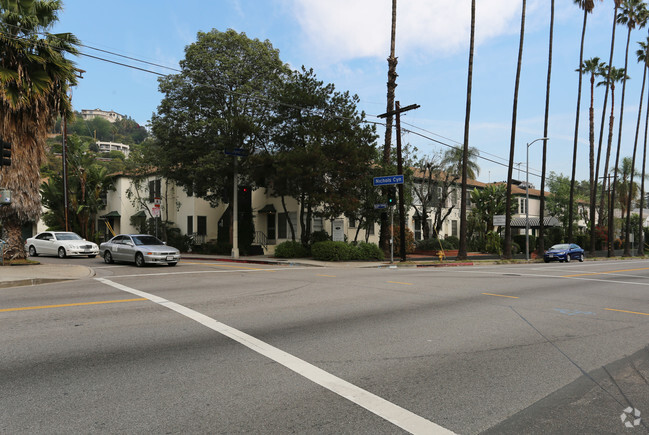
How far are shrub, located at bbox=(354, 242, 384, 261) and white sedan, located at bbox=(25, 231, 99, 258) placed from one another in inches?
589

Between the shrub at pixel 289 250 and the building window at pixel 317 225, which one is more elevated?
the building window at pixel 317 225

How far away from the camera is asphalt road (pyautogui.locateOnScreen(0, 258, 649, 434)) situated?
3.88 metres

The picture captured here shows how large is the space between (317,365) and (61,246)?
83.2 ft

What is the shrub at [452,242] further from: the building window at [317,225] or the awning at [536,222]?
the awning at [536,222]

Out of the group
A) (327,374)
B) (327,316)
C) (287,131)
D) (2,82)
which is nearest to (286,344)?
(327,374)

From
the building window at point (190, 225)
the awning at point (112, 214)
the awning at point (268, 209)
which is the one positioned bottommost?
the building window at point (190, 225)

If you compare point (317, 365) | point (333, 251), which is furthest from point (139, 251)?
point (317, 365)

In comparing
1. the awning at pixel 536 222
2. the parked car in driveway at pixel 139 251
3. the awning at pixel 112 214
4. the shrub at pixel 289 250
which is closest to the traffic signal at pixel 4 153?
the parked car in driveway at pixel 139 251

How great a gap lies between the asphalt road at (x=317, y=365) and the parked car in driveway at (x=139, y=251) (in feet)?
30.3

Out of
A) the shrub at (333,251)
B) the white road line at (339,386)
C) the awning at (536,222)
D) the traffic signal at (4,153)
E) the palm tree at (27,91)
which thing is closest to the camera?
the white road line at (339,386)

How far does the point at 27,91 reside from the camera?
54.4 ft

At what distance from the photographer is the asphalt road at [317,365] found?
388 cm

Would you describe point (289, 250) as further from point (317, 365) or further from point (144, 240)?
point (317, 365)

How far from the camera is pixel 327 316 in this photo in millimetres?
8328
